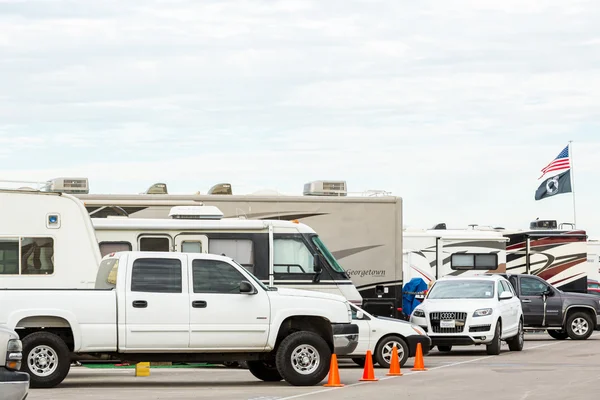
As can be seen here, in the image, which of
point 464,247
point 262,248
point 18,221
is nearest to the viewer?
point 18,221


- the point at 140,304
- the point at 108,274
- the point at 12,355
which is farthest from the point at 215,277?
the point at 12,355

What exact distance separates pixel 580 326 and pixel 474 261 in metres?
3.77

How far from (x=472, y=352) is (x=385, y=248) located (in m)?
3.52

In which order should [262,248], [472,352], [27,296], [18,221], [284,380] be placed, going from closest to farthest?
[27,296] < [284,380] < [18,221] < [262,248] < [472,352]

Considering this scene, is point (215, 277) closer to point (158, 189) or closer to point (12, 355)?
point (12, 355)

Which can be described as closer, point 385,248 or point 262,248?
point 262,248

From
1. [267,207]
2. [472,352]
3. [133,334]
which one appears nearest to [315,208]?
[267,207]

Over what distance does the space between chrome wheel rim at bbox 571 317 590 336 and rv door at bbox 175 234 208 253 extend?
40.7ft

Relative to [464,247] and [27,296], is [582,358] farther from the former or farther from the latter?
[27,296]

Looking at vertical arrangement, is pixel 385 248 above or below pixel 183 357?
above

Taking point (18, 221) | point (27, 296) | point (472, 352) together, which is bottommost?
point (472, 352)

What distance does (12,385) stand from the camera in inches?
421

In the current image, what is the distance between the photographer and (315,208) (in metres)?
24.4

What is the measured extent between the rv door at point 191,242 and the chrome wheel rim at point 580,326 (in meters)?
12.4
